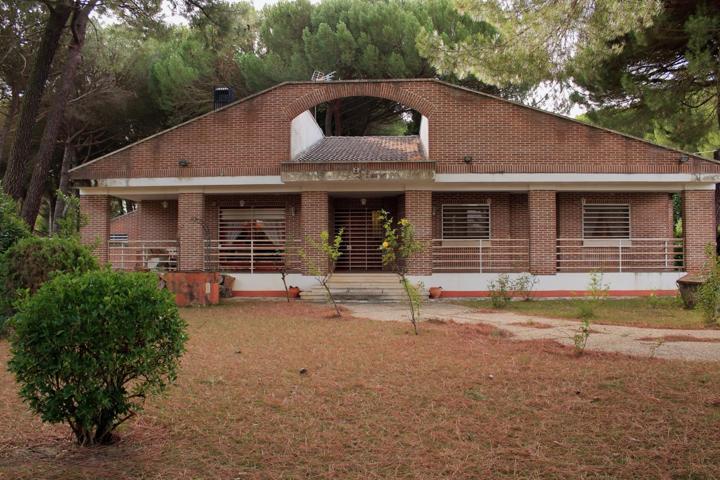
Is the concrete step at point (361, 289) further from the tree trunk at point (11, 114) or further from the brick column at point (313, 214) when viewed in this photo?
the tree trunk at point (11, 114)

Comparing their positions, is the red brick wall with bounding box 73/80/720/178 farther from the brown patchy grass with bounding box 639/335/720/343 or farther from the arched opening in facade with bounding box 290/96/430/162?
the brown patchy grass with bounding box 639/335/720/343

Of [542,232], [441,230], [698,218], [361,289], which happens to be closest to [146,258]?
[361,289]

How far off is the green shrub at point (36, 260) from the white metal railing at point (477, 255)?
426 inches

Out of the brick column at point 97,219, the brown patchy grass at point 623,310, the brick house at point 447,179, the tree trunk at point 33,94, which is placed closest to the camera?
the brown patchy grass at point 623,310

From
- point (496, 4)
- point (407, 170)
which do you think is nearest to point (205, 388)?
point (496, 4)

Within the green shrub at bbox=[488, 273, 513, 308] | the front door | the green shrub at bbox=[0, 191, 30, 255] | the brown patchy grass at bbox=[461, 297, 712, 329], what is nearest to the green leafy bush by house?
the green shrub at bbox=[0, 191, 30, 255]

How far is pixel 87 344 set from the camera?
→ 369 centimetres

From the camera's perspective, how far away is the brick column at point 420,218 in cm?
1560

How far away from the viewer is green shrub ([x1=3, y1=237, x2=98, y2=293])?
804cm

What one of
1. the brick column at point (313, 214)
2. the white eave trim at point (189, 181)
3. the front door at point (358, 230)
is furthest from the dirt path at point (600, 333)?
the front door at point (358, 230)

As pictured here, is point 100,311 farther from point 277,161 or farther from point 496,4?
point 277,161

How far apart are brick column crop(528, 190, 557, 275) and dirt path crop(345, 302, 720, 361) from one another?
12.3ft

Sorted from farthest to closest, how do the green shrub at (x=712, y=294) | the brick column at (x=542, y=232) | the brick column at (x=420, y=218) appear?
the brick column at (x=542, y=232) → the brick column at (x=420, y=218) → the green shrub at (x=712, y=294)

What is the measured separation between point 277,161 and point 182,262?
13.3ft
